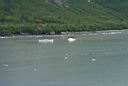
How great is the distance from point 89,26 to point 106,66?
10329 cm

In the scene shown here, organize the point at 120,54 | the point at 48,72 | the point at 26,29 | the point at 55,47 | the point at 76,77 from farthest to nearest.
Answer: the point at 26,29 < the point at 55,47 < the point at 120,54 < the point at 48,72 < the point at 76,77

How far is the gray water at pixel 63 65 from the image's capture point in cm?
7519

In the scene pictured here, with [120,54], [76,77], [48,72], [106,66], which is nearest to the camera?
[76,77]

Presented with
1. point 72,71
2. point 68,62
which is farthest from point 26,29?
point 72,71

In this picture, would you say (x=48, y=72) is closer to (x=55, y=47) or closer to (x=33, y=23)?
(x=55, y=47)

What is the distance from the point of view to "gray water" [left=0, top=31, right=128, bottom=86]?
247ft

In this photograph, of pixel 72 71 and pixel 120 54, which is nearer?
pixel 72 71

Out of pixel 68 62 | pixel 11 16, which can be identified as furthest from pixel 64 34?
pixel 68 62

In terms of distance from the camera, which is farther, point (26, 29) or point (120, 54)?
point (26, 29)

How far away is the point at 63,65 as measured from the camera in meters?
91.3

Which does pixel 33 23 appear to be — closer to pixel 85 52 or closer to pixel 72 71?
pixel 85 52

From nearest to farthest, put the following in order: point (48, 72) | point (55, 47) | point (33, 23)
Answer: point (48, 72) < point (55, 47) < point (33, 23)

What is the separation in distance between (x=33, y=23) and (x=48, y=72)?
4061 inches

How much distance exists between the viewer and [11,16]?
637 feet
